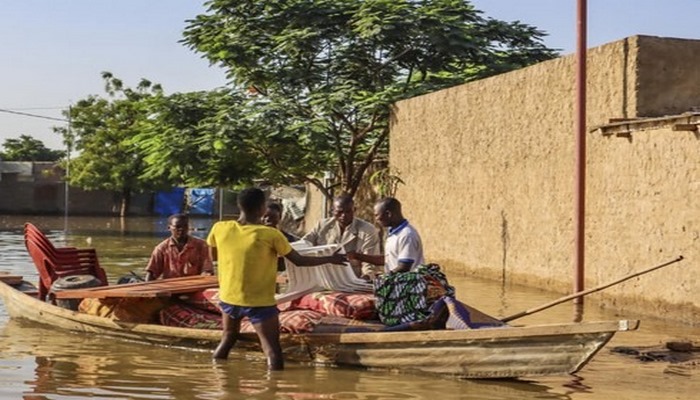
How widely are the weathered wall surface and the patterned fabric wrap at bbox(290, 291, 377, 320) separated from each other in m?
4.03

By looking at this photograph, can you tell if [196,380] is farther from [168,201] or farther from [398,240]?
[168,201]

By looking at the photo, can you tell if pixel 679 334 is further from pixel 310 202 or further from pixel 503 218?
pixel 310 202

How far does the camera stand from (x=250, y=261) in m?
7.86

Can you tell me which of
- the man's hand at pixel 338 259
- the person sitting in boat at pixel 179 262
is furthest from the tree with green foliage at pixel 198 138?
the man's hand at pixel 338 259

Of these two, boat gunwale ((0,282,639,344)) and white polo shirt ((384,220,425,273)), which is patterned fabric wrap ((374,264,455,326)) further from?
boat gunwale ((0,282,639,344))

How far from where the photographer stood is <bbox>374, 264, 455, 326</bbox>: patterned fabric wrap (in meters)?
8.01

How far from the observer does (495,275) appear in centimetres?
1588

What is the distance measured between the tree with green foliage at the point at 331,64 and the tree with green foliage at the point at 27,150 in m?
47.3

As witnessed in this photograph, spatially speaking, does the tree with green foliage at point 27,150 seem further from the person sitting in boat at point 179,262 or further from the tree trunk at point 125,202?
the person sitting in boat at point 179,262

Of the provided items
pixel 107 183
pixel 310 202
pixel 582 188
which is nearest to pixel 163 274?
pixel 582 188

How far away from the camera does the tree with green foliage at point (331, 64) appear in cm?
2170

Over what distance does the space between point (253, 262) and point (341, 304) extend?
1.20 m

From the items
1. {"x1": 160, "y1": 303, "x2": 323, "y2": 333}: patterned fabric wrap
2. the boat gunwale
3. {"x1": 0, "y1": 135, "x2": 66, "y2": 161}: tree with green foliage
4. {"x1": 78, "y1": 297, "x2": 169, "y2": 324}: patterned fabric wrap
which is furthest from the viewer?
{"x1": 0, "y1": 135, "x2": 66, "y2": 161}: tree with green foliage

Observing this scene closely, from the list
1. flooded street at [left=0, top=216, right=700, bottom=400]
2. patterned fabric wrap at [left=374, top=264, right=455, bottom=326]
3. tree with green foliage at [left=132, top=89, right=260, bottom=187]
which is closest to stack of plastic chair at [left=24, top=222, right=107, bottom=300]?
flooded street at [left=0, top=216, right=700, bottom=400]
